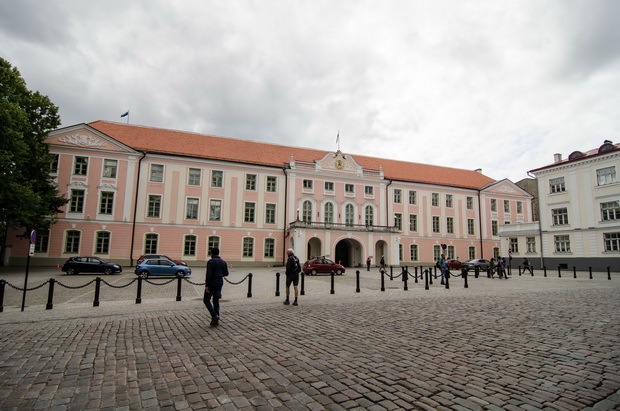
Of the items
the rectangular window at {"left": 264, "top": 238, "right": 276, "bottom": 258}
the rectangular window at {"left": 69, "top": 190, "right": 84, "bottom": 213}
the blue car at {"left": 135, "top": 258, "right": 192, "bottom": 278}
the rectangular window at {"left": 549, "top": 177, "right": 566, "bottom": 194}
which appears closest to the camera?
the blue car at {"left": 135, "top": 258, "right": 192, "bottom": 278}

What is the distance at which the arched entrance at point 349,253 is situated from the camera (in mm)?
38531

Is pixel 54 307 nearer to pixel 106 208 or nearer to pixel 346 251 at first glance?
pixel 106 208

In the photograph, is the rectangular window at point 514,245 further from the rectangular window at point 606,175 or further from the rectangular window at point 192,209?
the rectangular window at point 192,209

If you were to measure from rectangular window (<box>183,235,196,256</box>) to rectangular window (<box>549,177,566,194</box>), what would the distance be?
3815cm

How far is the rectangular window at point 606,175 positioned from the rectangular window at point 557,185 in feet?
10.2

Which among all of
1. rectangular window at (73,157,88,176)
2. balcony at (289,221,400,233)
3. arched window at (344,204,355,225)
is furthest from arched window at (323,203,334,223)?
rectangular window at (73,157,88,176)

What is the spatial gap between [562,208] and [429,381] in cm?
4001

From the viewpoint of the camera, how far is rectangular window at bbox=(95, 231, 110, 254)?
30.7 metres

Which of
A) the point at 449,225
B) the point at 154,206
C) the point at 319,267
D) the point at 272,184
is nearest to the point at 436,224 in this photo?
the point at 449,225

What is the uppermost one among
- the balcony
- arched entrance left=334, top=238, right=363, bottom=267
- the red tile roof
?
the red tile roof

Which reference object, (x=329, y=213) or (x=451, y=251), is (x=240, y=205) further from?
(x=451, y=251)

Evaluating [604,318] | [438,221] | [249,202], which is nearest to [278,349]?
[604,318]

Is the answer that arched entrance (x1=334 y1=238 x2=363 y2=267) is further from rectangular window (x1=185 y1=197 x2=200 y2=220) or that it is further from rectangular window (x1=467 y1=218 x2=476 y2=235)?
rectangular window (x1=467 y1=218 x2=476 y2=235)

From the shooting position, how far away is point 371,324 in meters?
7.65
